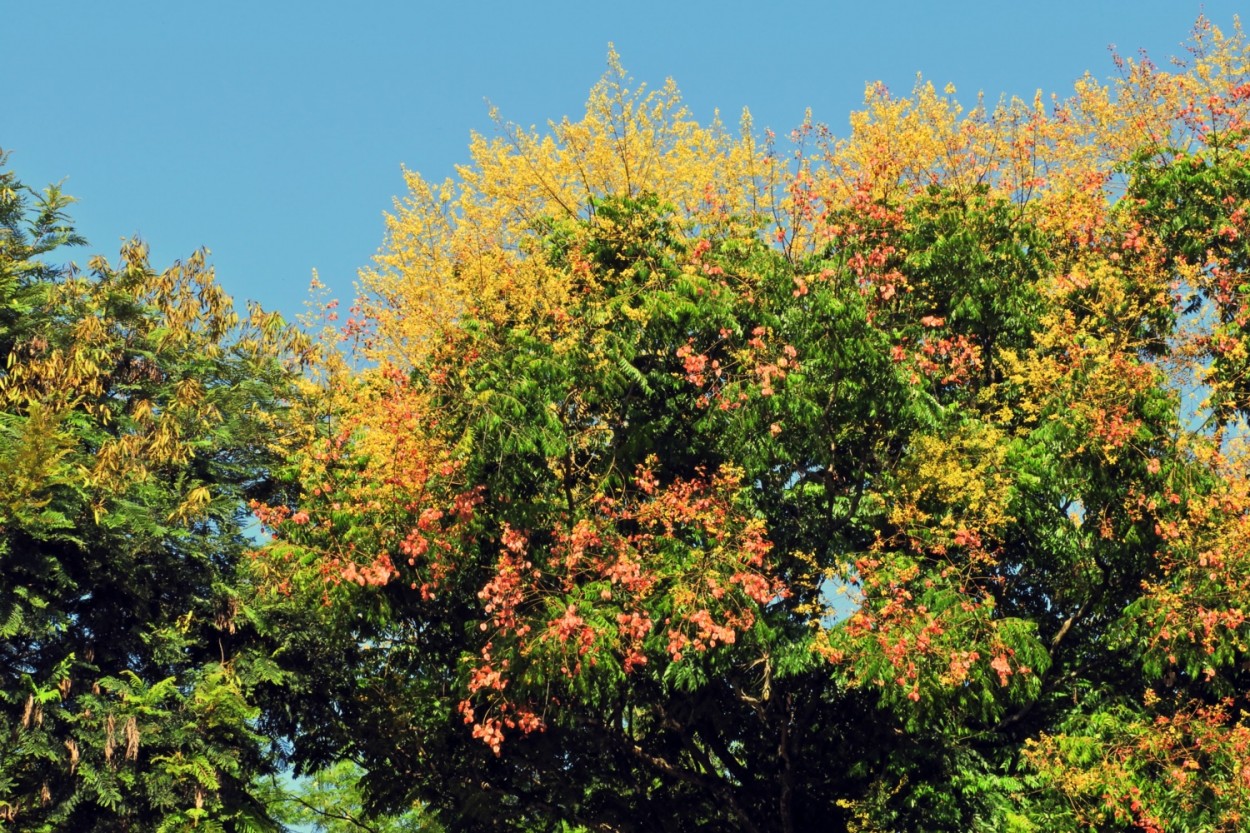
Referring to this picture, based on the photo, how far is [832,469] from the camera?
16.3m

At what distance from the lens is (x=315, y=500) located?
16.2m

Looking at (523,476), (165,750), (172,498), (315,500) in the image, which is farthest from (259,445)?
(523,476)

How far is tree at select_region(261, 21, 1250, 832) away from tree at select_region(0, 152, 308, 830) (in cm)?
385

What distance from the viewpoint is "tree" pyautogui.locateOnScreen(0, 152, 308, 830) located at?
61.7 feet

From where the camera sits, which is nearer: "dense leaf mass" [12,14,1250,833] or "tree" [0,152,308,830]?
"dense leaf mass" [12,14,1250,833]

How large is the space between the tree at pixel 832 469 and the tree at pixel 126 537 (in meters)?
3.85

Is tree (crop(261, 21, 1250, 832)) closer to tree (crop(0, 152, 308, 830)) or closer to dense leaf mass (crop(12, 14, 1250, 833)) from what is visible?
dense leaf mass (crop(12, 14, 1250, 833))

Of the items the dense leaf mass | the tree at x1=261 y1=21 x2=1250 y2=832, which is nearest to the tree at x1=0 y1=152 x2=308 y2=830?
the dense leaf mass

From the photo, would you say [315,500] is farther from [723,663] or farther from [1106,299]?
[1106,299]

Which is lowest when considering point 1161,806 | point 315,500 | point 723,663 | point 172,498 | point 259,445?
point 1161,806

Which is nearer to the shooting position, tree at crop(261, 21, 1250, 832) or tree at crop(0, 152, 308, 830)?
tree at crop(261, 21, 1250, 832)

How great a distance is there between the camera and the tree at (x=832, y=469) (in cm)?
1389

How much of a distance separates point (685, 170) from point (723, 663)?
7.09 m

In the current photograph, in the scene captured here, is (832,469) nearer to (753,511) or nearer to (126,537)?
(753,511)
